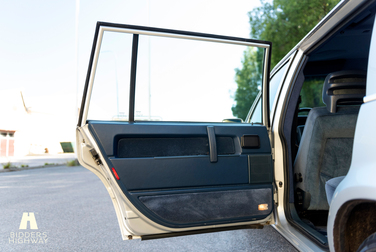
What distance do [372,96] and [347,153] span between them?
132cm

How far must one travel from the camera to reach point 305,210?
8.18 feet

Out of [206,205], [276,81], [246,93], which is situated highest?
[276,81]

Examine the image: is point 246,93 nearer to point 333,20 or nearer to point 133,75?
point 333,20

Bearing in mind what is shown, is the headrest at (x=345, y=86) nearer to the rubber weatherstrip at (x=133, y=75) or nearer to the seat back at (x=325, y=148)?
the seat back at (x=325, y=148)

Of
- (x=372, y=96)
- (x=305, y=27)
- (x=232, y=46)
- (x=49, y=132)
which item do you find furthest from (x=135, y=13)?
(x=372, y=96)

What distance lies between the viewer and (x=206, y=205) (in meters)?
1.95

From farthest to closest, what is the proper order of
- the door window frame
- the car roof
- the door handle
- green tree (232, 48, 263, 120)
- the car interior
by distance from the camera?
green tree (232, 48, 263, 120) → the car interior → the door handle → the door window frame → the car roof

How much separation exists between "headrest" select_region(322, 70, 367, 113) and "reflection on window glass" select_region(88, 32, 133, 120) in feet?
4.93

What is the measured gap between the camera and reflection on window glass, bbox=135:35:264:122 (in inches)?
78.8

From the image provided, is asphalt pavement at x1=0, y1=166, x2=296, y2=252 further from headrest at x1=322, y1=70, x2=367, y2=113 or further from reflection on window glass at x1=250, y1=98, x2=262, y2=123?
headrest at x1=322, y1=70, x2=367, y2=113

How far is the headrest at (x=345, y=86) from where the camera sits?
2.09 m

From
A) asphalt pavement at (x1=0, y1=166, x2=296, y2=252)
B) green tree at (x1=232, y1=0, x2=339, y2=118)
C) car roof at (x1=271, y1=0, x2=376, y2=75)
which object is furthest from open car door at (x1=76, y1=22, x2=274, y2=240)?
green tree at (x1=232, y1=0, x2=339, y2=118)

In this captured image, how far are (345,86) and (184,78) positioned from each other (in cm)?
120

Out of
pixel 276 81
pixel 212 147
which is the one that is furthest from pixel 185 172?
pixel 276 81
